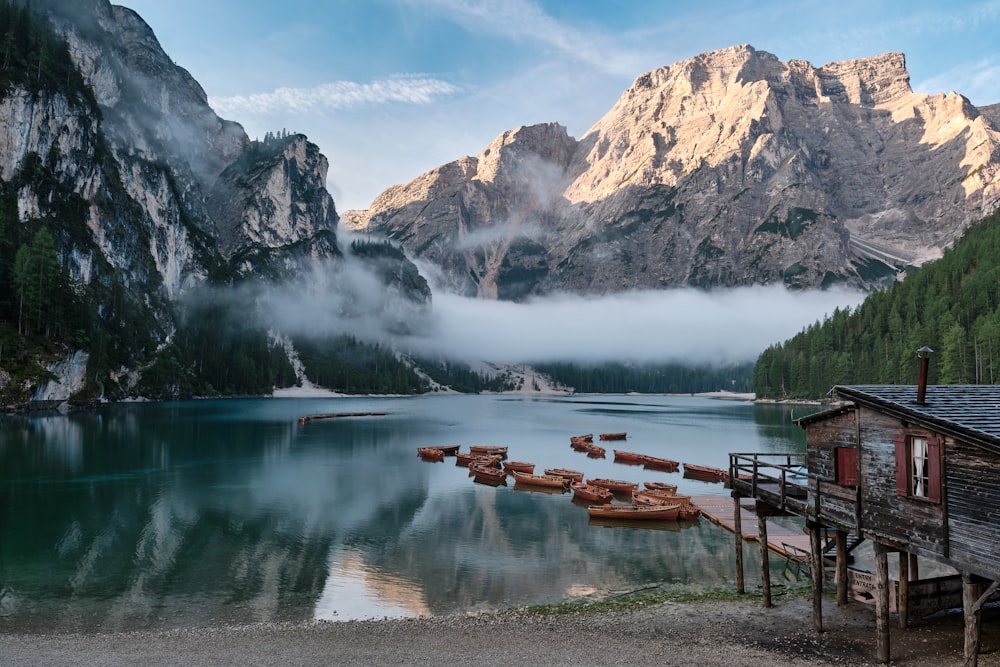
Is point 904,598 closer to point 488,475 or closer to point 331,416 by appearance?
point 488,475

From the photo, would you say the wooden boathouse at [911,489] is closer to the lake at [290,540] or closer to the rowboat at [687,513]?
the lake at [290,540]

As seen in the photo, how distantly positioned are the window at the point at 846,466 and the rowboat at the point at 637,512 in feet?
95.5

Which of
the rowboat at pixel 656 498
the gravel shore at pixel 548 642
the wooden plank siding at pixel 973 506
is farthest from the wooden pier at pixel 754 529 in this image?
the wooden plank siding at pixel 973 506

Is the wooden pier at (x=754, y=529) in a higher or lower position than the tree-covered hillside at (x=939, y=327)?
lower

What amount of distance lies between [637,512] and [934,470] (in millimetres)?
34606

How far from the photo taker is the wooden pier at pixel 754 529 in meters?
39.3

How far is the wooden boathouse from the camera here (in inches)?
727

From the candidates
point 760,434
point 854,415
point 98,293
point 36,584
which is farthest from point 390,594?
point 98,293

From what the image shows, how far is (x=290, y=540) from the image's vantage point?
45.8 m

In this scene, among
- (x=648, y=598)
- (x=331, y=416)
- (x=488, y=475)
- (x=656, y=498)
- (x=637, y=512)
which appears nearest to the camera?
(x=648, y=598)

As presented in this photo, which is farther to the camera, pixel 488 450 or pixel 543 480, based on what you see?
pixel 488 450

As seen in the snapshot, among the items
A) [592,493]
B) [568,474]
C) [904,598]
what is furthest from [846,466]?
[568,474]

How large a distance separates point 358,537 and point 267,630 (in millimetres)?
19872

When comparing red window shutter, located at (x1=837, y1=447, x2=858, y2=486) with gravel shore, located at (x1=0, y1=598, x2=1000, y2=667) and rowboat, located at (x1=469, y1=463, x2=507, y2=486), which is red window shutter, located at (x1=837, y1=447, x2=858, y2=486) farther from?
rowboat, located at (x1=469, y1=463, x2=507, y2=486)
